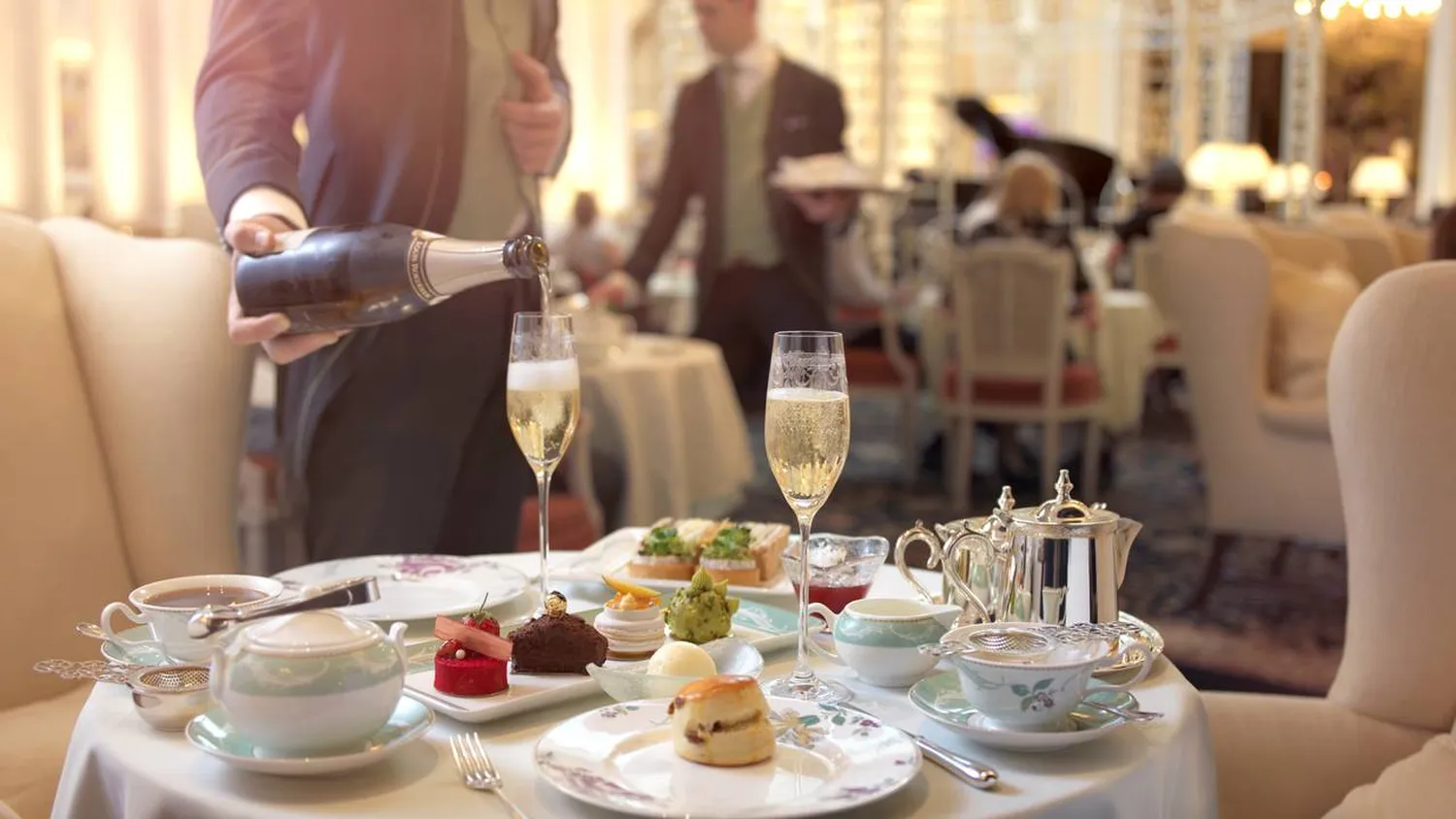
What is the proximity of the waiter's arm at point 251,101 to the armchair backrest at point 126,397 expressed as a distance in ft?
0.71

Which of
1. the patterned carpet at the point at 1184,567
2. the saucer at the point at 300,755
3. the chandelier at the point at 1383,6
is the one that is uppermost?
the chandelier at the point at 1383,6

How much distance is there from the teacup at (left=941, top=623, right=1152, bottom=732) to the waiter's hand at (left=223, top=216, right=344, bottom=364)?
0.96m

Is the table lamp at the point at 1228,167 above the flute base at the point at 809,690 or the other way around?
above

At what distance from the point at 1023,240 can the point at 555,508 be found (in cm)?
313

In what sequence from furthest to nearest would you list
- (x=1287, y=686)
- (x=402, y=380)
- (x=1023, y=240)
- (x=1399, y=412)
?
1. (x=1023, y=240)
2. (x=1287, y=686)
3. (x=402, y=380)
4. (x=1399, y=412)

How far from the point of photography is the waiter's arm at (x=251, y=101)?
1.83 m

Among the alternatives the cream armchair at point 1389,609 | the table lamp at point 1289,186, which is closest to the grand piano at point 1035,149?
the table lamp at point 1289,186

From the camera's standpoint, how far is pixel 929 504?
5.91 metres

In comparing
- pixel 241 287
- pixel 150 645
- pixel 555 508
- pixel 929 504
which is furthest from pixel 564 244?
pixel 150 645

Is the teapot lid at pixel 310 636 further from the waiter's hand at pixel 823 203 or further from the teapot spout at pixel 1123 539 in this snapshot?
the waiter's hand at pixel 823 203

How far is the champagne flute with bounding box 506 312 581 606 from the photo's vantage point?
4.57 feet

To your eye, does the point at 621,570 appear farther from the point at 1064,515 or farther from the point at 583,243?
the point at 583,243

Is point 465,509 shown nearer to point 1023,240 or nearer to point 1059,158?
point 1023,240

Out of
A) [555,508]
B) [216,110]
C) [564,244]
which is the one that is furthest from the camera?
[564,244]
